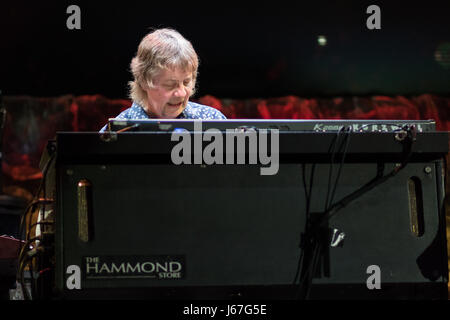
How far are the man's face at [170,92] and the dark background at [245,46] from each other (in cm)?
154

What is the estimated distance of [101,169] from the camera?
1191 millimetres

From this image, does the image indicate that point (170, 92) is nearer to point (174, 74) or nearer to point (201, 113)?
point (174, 74)

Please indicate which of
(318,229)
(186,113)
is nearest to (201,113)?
(186,113)

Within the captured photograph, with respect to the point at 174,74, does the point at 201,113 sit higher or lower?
lower

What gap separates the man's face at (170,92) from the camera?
6.20 ft

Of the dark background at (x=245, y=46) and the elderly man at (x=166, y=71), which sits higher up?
the dark background at (x=245, y=46)

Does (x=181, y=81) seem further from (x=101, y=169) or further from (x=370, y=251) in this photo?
(x=370, y=251)

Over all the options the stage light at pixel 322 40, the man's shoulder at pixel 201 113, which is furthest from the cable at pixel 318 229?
the stage light at pixel 322 40

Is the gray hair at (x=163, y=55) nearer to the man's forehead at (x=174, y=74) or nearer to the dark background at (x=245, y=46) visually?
the man's forehead at (x=174, y=74)

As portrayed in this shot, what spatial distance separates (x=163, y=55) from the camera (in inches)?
74.1

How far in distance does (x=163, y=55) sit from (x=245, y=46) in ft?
6.63

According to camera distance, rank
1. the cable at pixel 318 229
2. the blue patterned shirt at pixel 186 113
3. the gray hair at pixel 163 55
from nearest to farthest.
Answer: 1. the cable at pixel 318 229
2. the gray hair at pixel 163 55
3. the blue patterned shirt at pixel 186 113
